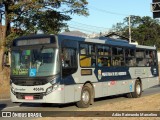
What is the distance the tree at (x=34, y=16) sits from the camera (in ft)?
92.2

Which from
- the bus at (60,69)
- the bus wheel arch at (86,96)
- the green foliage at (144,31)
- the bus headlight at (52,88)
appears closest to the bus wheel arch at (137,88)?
the bus at (60,69)

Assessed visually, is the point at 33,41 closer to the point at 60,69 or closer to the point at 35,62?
the point at 35,62

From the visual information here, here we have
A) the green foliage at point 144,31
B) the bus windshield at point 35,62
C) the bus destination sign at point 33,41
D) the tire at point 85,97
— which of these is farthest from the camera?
the green foliage at point 144,31

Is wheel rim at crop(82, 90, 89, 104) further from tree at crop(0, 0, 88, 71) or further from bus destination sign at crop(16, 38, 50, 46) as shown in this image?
tree at crop(0, 0, 88, 71)

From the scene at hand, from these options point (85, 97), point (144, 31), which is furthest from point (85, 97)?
point (144, 31)

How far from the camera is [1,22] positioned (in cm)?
3100

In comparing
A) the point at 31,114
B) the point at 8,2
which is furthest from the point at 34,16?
the point at 31,114

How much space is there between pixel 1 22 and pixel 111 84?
14.4 m

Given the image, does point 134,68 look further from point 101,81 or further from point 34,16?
point 34,16

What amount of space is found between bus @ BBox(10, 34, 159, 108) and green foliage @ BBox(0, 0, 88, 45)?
32.9ft

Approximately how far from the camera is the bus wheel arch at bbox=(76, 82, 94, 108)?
16.5 meters

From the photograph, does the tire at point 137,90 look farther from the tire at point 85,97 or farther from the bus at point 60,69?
the tire at point 85,97

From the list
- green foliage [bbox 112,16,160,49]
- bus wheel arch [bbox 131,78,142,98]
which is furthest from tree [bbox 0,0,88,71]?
green foliage [bbox 112,16,160,49]

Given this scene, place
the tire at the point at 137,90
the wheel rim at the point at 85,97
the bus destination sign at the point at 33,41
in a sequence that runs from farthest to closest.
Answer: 1. the tire at the point at 137,90
2. the wheel rim at the point at 85,97
3. the bus destination sign at the point at 33,41
